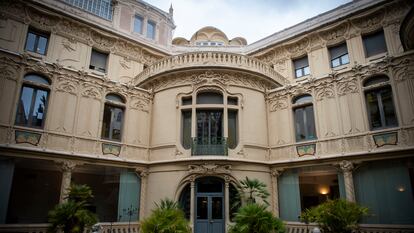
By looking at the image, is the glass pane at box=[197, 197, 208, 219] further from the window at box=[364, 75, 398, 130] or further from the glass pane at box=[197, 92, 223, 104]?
the window at box=[364, 75, 398, 130]

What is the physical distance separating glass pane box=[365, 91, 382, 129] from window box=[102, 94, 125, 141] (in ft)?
40.7

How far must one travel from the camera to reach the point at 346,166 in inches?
494

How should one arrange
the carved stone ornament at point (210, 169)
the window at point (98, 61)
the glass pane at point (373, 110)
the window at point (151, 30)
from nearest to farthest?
the glass pane at point (373, 110) → the carved stone ornament at point (210, 169) → the window at point (98, 61) → the window at point (151, 30)

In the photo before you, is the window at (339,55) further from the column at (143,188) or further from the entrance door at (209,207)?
the column at (143,188)

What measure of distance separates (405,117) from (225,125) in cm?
788

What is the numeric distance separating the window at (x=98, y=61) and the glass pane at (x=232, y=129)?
785 centimetres

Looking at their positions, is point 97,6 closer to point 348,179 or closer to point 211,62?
point 211,62

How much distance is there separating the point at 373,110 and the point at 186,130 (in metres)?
9.08

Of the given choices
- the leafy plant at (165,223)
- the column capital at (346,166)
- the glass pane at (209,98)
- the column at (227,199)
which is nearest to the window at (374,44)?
the column capital at (346,166)

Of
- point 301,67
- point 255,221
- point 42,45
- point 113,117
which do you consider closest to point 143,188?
point 113,117

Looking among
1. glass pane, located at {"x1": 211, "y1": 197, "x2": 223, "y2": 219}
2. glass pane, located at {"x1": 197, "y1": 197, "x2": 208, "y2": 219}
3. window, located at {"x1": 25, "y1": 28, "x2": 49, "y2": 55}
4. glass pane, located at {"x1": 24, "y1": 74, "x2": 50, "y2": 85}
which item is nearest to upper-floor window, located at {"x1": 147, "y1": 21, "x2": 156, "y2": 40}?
window, located at {"x1": 25, "y1": 28, "x2": 49, "y2": 55}

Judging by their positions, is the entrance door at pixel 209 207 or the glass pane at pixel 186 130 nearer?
the entrance door at pixel 209 207

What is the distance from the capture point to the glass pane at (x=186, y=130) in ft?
47.4

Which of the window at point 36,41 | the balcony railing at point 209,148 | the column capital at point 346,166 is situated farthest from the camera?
the window at point 36,41
